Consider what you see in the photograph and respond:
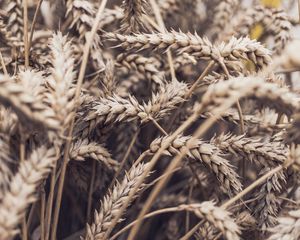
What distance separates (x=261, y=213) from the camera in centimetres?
110

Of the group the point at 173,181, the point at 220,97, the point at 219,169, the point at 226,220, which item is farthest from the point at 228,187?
the point at 173,181

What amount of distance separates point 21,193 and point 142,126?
483 millimetres

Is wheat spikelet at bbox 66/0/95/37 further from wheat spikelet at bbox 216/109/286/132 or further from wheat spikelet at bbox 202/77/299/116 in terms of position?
wheat spikelet at bbox 202/77/299/116

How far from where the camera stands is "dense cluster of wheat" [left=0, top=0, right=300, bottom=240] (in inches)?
31.5

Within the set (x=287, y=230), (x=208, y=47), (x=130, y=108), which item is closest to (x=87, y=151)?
(x=130, y=108)

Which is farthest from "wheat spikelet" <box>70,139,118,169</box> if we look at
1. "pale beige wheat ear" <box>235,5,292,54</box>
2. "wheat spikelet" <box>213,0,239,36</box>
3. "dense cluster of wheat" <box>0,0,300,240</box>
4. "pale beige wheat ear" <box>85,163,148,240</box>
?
"wheat spikelet" <box>213,0,239,36</box>

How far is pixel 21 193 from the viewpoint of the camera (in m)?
0.75

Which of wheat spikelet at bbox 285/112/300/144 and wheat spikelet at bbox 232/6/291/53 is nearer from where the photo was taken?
wheat spikelet at bbox 285/112/300/144

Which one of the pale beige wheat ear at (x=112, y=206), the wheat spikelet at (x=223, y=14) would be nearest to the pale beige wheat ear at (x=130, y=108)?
the pale beige wheat ear at (x=112, y=206)

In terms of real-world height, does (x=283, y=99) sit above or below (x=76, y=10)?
below

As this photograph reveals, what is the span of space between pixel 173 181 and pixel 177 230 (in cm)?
36

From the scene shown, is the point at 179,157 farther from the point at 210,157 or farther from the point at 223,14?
the point at 223,14

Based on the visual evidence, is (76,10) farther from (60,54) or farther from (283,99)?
(283,99)

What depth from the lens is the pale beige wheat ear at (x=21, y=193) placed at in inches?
28.5
